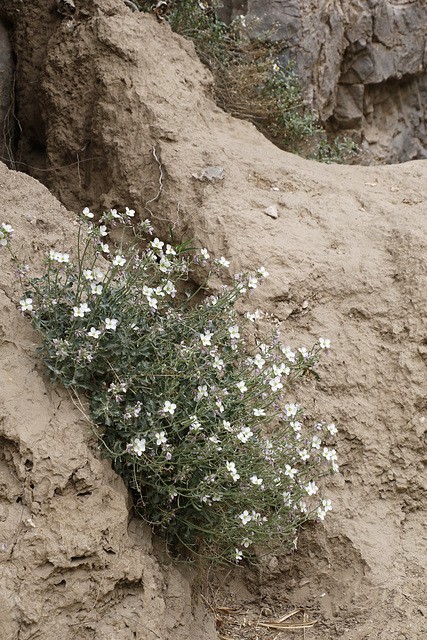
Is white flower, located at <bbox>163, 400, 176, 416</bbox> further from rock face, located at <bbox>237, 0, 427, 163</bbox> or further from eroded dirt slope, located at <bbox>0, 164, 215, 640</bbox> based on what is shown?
rock face, located at <bbox>237, 0, 427, 163</bbox>

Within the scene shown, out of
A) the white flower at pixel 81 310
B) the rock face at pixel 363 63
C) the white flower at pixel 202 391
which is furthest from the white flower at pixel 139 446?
the rock face at pixel 363 63

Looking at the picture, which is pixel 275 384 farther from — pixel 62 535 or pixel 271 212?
pixel 271 212

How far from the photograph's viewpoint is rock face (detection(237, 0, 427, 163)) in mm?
6199

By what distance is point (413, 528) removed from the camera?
3.28 m

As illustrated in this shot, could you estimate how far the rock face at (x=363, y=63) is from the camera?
620cm

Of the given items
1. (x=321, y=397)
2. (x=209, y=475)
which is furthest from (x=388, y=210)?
(x=209, y=475)

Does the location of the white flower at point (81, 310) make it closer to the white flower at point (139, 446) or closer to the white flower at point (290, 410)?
the white flower at point (139, 446)

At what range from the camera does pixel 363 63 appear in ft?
23.4

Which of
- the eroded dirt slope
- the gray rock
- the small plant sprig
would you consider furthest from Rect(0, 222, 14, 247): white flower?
the gray rock

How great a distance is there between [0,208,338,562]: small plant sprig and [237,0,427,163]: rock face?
13.9 feet

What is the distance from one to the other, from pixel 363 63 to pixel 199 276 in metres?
4.74

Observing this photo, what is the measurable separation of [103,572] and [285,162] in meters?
3.23

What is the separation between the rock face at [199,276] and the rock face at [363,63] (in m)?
1.70

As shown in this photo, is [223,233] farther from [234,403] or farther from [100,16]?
[100,16]
